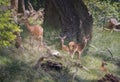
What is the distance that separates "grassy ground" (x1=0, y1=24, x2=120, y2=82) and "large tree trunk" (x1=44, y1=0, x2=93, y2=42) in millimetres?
329

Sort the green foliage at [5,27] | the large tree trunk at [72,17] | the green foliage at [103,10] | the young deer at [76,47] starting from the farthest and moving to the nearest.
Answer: the green foliage at [103,10] → the large tree trunk at [72,17] → the young deer at [76,47] → the green foliage at [5,27]

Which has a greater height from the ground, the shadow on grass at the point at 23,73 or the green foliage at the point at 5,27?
the green foliage at the point at 5,27

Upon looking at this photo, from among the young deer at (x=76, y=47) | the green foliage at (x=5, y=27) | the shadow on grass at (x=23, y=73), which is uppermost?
the green foliage at (x=5, y=27)

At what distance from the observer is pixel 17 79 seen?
855cm

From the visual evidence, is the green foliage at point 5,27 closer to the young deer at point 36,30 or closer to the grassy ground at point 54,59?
the grassy ground at point 54,59

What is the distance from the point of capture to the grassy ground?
345 inches

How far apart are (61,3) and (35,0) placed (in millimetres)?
4427

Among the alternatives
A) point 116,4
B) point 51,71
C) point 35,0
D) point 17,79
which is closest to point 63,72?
point 51,71

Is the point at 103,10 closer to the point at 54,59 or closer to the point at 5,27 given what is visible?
the point at 54,59

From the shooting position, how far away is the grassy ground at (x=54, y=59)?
8.77 metres

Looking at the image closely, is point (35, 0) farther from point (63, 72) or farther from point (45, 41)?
point (63, 72)

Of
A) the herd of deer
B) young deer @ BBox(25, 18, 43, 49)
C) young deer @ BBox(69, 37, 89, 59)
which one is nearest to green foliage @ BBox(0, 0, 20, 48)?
the herd of deer

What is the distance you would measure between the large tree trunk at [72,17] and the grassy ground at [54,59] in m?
0.33

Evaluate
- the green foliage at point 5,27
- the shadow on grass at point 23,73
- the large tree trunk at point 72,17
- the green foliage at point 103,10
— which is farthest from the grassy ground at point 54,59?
the green foliage at point 103,10
